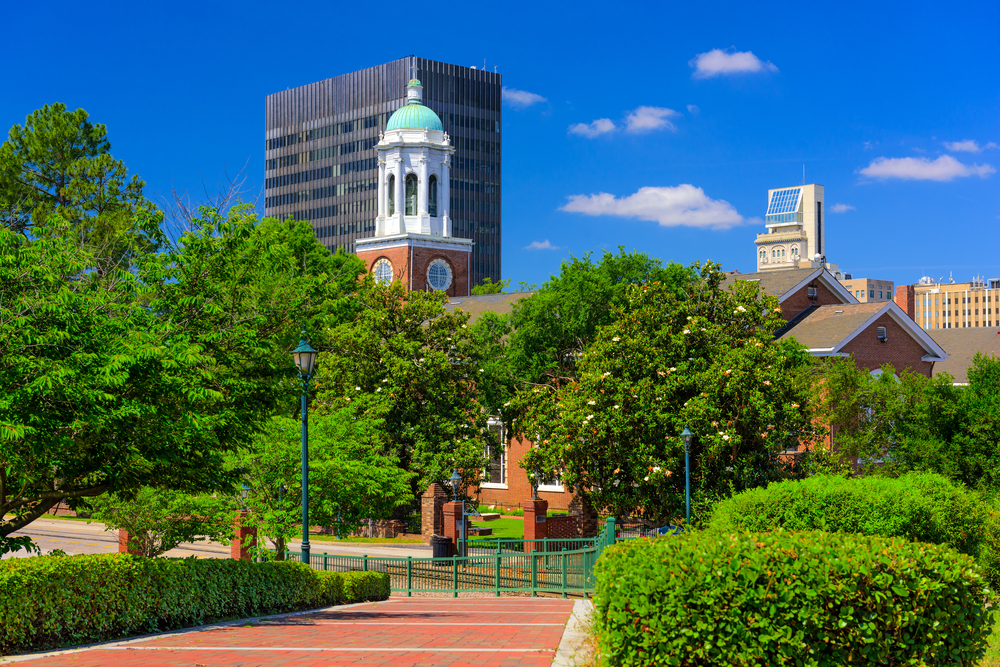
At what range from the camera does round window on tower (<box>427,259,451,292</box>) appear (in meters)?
68.1

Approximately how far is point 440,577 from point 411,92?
152 ft

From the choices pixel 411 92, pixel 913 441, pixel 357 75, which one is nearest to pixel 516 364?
pixel 913 441

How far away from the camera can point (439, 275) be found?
225ft

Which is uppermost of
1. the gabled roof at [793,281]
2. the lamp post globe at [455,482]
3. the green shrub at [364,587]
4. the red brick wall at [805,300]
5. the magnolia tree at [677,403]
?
the gabled roof at [793,281]

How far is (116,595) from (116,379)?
269 centimetres

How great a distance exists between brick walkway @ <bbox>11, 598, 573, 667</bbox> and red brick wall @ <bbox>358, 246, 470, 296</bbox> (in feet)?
171

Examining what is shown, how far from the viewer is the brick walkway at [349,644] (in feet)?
32.3

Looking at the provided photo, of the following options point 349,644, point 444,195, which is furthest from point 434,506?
point 444,195

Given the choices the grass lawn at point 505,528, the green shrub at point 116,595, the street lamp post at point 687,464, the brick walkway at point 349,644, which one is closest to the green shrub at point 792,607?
the brick walkway at point 349,644

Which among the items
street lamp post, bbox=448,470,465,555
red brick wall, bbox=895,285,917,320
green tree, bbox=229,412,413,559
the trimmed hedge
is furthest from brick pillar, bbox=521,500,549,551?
red brick wall, bbox=895,285,917,320

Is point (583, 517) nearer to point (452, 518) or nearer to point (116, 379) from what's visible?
point (452, 518)

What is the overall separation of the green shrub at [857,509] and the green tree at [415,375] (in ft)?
65.6

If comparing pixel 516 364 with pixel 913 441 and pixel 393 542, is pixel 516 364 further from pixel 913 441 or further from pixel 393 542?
pixel 913 441

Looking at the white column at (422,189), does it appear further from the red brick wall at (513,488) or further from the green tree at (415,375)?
the green tree at (415,375)
